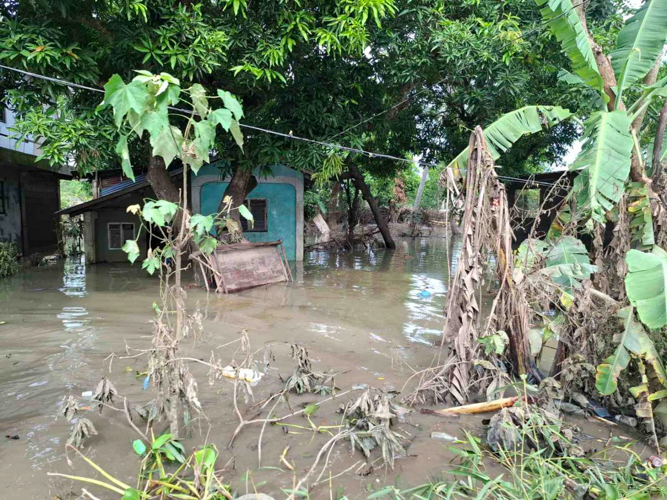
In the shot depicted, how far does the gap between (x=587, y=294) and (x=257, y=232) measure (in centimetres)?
1114

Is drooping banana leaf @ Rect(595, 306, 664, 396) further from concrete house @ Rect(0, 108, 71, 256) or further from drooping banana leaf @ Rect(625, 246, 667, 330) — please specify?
concrete house @ Rect(0, 108, 71, 256)

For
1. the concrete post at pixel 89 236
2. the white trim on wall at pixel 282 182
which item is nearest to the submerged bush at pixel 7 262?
the concrete post at pixel 89 236

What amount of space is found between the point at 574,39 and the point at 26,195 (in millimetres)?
16840

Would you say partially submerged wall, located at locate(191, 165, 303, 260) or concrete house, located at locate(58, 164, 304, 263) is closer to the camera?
concrete house, located at locate(58, 164, 304, 263)

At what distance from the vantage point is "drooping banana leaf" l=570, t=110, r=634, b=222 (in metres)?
4.03

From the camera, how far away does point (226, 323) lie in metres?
6.85

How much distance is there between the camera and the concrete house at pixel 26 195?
13.2 meters

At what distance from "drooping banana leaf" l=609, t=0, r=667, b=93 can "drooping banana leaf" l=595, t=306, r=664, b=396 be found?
8.32 feet

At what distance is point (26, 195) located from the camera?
50.5ft

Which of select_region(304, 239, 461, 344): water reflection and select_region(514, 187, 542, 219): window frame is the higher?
select_region(514, 187, 542, 219): window frame

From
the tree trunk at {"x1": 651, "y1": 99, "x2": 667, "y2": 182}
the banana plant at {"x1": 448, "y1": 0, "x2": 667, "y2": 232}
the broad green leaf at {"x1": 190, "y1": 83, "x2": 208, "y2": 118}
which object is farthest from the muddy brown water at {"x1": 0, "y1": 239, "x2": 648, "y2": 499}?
the tree trunk at {"x1": 651, "y1": 99, "x2": 667, "y2": 182}

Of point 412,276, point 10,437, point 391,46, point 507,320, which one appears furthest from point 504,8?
point 10,437

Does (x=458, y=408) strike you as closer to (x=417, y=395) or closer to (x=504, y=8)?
(x=417, y=395)

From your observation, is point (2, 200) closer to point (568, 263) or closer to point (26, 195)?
point (26, 195)
